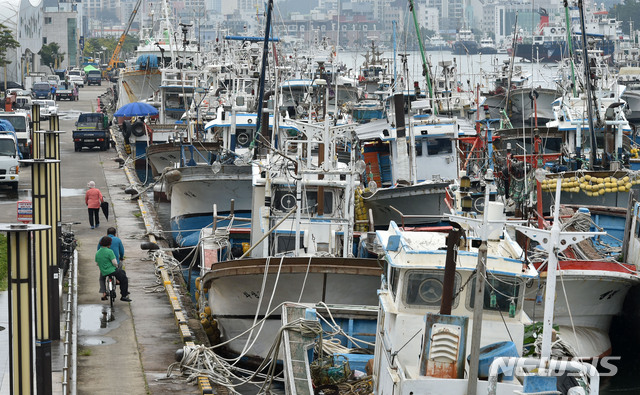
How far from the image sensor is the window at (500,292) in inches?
475

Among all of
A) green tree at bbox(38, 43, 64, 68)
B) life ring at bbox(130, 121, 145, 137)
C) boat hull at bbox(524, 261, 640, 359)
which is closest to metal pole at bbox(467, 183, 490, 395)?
boat hull at bbox(524, 261, 640, 359)

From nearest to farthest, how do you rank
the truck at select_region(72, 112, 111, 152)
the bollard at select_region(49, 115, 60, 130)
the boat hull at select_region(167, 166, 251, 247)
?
1. the bollard at select_region(49, 115, 60, 130)
2. the boat hull at select_region(167, 166, 251, 247)
3. the truck at select_region(72, 112, 111, 152)

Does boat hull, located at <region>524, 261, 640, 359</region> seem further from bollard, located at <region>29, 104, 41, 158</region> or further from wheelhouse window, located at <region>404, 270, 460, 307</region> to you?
bollard, located at <region>29, 104, 41, 158</region>

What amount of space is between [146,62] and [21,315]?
47254 mm

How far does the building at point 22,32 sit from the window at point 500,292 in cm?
6996

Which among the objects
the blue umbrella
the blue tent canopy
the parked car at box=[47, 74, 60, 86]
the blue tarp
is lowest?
the blue tent canopy

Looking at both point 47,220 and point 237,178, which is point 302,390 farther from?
point 237,178

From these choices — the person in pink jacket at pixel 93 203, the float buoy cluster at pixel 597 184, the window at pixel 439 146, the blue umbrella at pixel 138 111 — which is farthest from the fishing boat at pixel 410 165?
the blue umbrella at pixel 138 111

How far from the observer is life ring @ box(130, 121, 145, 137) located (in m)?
39.5

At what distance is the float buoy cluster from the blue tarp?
32810 millimetres

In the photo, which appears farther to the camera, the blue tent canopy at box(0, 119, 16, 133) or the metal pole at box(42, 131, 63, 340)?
the blue tent canopy at box(0, 119, 16, 133)

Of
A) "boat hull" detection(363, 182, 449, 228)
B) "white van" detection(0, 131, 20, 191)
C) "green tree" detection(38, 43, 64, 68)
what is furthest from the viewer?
→ "green tree" detection(38, 43, 64, 68)

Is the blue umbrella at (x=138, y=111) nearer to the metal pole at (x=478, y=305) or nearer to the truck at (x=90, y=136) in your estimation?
the truck at (x=90, y=136)

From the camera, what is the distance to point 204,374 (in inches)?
580
